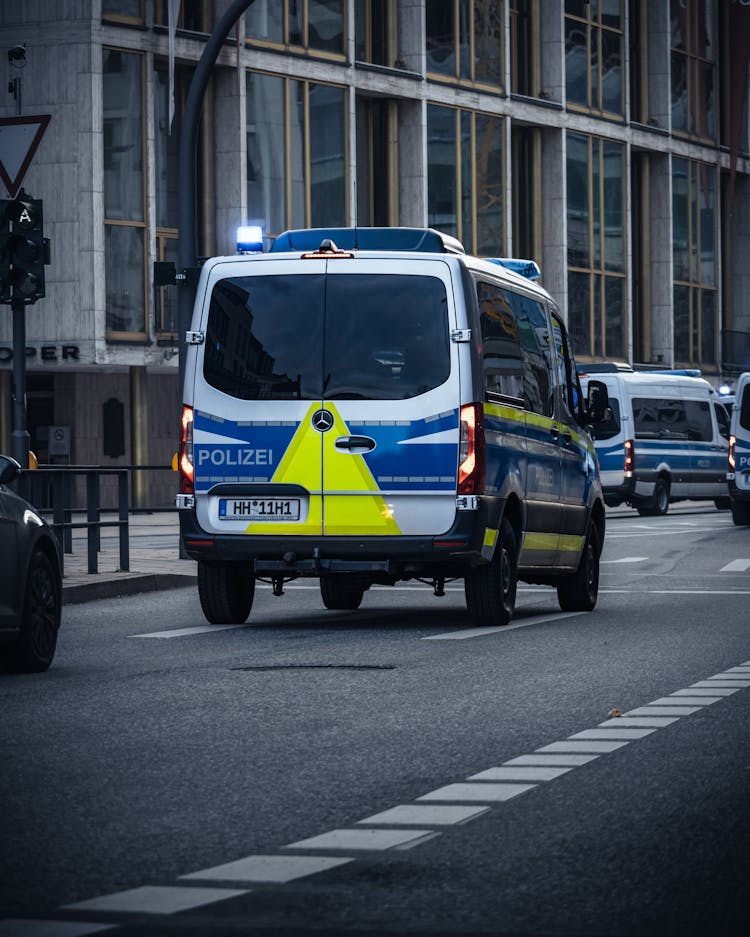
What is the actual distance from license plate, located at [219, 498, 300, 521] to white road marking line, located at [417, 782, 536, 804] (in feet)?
23.6

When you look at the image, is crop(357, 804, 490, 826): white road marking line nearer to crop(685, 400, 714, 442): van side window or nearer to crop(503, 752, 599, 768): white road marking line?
crop(503, 752, 599, 768): white road marking line

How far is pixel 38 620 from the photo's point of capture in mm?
12070

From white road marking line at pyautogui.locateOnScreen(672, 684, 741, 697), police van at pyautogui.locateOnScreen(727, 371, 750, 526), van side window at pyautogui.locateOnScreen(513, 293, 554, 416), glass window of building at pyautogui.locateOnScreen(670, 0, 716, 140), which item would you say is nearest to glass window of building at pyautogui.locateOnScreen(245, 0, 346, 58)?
police van at pyautogui.locateOnScreen(727, 371, 750, 526)

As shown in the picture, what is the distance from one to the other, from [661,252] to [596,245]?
5064 mm

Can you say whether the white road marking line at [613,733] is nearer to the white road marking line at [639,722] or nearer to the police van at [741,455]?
the white road marking line at [639,722]

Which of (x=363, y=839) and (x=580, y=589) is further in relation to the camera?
(x=580, y=589)

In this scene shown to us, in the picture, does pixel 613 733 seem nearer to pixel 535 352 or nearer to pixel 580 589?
pixel 535 352

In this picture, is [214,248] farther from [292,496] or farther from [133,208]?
[292,496]

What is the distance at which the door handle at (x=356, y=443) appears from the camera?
1462cm

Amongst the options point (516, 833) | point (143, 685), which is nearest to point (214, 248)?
point (143, 685)

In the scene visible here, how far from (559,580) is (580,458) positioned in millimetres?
1021

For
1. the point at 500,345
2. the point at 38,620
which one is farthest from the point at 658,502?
the point at 38,620

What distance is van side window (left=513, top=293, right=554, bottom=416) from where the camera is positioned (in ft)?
53.0

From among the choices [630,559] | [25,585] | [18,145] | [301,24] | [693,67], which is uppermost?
[693,67]
